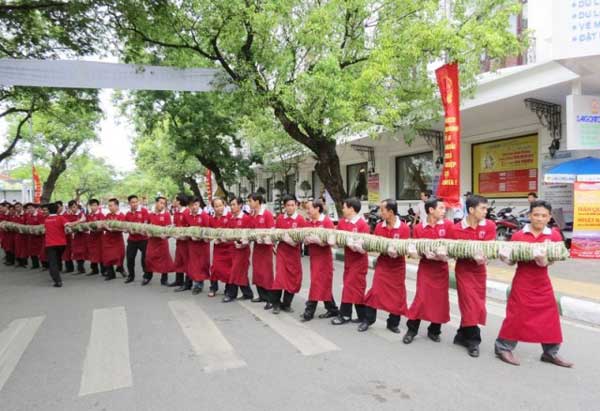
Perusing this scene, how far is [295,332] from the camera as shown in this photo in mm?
4902

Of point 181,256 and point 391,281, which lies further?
point 181,256

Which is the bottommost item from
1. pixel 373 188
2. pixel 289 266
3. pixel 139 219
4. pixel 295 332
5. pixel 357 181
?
pixel 295 332

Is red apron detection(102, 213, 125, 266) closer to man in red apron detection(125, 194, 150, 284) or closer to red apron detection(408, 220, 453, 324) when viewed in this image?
man in red apron detection(125, 194, 150, 284)

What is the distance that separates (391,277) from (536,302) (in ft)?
4.66

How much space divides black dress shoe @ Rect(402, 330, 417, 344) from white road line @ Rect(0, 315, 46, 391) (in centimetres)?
366

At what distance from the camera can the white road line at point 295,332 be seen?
172 inches

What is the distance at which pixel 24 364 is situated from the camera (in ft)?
13.5

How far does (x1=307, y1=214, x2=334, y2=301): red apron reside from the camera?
5324 millimetres

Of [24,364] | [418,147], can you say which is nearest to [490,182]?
[418,147]

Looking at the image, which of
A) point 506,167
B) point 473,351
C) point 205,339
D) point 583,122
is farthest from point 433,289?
point 506,167

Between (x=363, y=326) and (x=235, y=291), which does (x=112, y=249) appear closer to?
(x=235, y=291)

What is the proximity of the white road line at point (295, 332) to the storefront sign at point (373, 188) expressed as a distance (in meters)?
13.0

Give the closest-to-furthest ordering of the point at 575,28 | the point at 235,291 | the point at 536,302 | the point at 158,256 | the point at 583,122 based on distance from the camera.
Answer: the point at 536,302 < the point at 235,291 < the point at 158,256 < the point at 575,28 < the point at 583,122

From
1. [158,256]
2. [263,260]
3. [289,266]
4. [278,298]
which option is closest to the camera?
[289,266]
